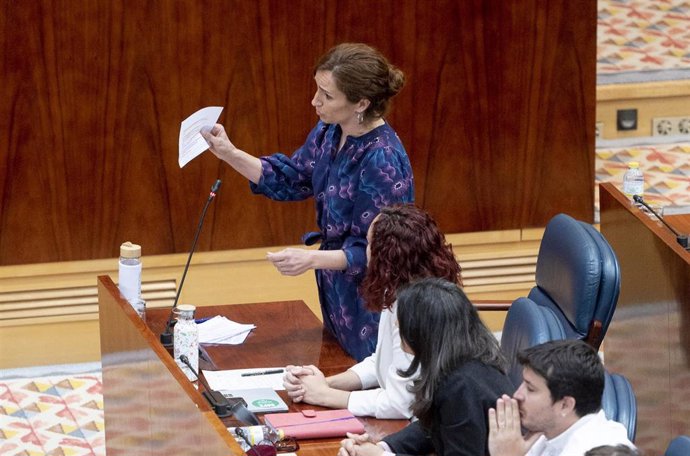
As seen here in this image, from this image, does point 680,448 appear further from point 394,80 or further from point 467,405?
point 394,80

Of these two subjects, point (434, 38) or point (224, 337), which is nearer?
point (224, 337)

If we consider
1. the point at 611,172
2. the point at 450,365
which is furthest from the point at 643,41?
the point at 450,365

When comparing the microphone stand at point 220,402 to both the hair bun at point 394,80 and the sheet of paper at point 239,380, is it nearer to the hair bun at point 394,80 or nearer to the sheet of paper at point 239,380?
the sheet of paper at point 239,380

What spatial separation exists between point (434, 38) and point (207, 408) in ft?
9.04

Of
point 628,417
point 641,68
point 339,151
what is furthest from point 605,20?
point 628,417

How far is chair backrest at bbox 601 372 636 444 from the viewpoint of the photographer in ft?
9.93

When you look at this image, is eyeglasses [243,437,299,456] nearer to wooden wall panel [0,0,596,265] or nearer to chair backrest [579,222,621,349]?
chair backrest [579,222,621,349]

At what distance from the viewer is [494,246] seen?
5.81 meters

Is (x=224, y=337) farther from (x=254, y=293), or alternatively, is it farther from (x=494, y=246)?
(x=494, y=246)

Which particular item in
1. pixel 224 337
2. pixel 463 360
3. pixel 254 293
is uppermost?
pixel 463 360

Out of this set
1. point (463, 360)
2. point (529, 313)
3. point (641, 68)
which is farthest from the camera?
point (641, 68)

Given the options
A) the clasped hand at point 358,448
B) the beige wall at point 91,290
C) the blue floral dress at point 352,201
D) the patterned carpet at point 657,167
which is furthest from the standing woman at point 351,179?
the patterned carpet at point 657,167

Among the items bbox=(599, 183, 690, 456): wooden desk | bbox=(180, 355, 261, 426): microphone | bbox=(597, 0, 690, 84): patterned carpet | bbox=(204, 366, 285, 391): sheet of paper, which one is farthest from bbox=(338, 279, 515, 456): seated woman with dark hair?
bbox=(597, 0, 690, 84): patterned carpet

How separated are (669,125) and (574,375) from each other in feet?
15.8
